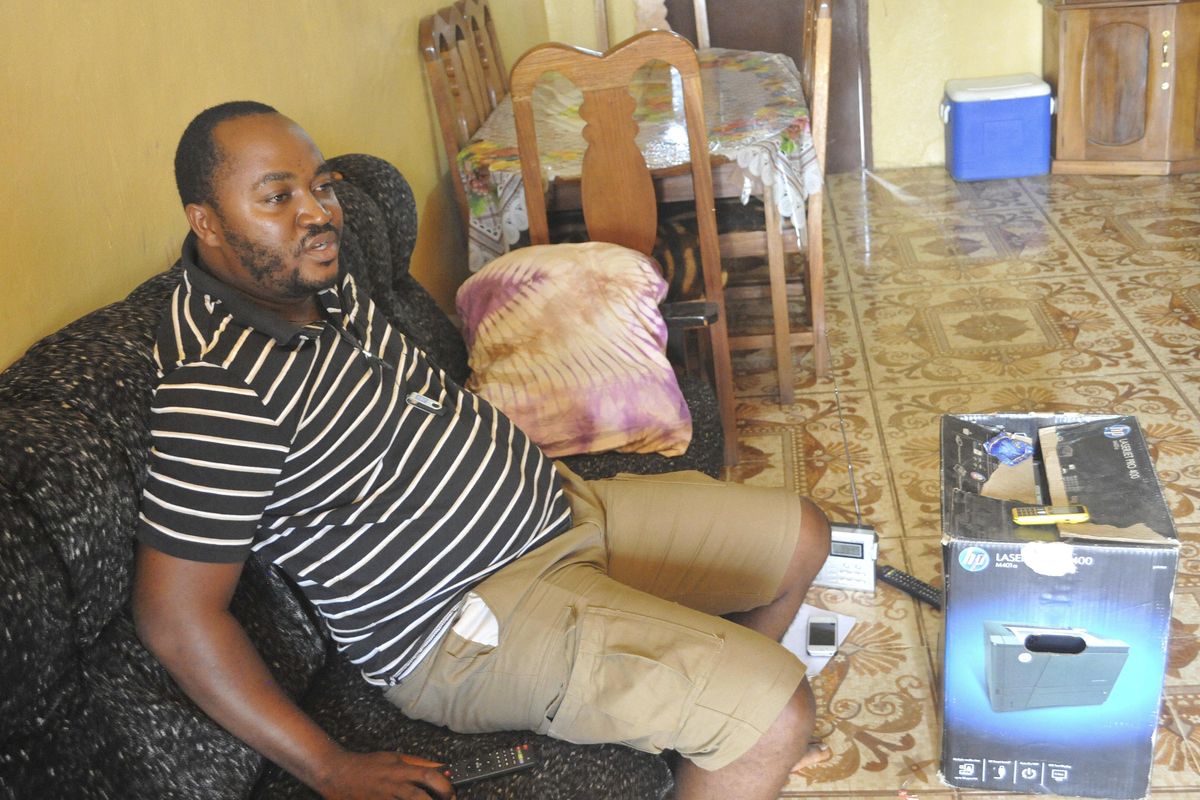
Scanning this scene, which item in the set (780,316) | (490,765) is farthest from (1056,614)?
(780,316)

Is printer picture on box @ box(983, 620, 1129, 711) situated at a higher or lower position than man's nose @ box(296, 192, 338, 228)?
lower

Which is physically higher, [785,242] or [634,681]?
[785,242]

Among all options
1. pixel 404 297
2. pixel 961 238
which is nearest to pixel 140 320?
pixel 404 297

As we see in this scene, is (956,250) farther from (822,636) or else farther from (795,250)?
(822,636)

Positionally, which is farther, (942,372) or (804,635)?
(942,372)

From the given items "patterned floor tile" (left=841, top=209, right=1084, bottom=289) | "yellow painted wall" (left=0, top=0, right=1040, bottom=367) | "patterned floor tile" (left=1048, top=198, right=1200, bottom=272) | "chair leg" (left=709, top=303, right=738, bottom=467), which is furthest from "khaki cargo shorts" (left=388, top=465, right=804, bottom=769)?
"patterned floor tile" (left=1048, top=198, right=1200, bottom=272)

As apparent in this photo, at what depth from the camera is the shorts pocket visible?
137 cm

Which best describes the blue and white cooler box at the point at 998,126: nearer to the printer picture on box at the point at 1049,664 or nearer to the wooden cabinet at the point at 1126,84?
the wooden cabinet at the point at 1126,84

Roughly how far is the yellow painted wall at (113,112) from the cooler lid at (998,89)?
2789 mm

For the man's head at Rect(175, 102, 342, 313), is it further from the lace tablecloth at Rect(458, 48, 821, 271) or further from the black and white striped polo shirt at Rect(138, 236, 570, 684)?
the lace tablecloth at Rect(458, 48, 821, 271)

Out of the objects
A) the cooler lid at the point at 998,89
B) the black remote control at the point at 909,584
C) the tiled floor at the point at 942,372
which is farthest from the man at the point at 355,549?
the cooler lid at the point at 998,89

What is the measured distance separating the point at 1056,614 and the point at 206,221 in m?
1.20

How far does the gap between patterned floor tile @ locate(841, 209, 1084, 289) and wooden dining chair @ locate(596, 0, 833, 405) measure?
2.14 ft

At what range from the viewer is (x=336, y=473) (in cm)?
137
